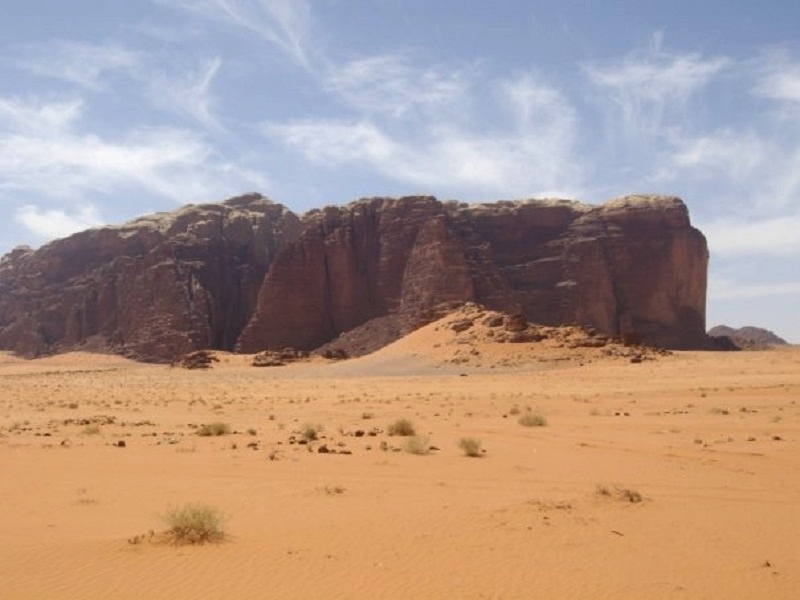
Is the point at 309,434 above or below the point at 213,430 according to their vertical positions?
above

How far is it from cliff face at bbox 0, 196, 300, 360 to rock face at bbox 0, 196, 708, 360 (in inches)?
9.1

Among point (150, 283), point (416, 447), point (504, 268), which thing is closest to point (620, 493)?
point (416, 447)

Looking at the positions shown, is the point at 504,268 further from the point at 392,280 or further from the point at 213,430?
the point at 213,430

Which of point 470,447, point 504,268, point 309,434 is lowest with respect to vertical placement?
point 309,434

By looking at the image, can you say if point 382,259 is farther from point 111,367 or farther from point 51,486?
point 51,486

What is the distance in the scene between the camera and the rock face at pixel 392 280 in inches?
3605

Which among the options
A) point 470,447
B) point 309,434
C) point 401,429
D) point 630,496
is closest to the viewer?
point 630,496

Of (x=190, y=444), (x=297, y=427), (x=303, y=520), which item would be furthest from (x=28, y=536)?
(x=297, y=427)

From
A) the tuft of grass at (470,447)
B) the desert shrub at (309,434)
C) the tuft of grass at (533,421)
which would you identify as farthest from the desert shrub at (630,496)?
the tuft of grass at (533,421)

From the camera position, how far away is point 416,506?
949 centimetres

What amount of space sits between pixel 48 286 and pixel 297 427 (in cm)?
10490

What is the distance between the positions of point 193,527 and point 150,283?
100400mm

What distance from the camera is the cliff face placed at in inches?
4003

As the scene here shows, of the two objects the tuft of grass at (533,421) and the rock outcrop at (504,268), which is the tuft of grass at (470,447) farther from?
the rock outcrop at (504,268)
